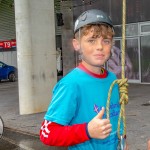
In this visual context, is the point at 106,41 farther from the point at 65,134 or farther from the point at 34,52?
the point at 34,52

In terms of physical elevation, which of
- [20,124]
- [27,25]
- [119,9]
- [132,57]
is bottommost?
[20,124]

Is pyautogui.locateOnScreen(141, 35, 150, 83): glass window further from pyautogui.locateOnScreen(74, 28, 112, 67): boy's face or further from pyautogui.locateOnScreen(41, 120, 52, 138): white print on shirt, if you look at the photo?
pyautogui.locateOnScreen(41, 120, 52, 138): white print on shirt

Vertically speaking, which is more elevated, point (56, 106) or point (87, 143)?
point (56, 106)

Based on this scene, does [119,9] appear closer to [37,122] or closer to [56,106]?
[37,122]

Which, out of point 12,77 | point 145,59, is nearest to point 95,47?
point 145,59

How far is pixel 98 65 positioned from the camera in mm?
2092

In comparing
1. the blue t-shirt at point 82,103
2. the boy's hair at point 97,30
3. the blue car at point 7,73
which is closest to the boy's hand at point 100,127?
the blue t-shirt at point 82,103

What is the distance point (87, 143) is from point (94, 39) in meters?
0.62


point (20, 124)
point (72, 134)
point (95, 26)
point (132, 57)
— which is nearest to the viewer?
point (72, 134)

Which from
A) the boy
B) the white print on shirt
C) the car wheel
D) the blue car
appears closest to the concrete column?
the boy

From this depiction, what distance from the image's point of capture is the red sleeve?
1.91m

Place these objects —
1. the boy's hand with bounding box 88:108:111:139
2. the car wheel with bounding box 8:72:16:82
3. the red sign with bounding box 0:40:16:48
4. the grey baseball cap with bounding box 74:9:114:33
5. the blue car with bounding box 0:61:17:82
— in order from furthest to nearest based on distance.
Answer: the red sign with bounding box 0:40:16:48 < the car wheel with bounding box 8:72:16:82 < the blue car with bounding box 0:61:17:82 < the grey baseball cap with bounding box 74:9:114:33 < the boy's hand with bounding box 88:108:111:139

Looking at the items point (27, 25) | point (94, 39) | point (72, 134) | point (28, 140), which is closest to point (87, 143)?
point (72, 134)

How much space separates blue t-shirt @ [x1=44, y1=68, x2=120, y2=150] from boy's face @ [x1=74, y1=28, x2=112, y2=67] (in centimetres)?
10
